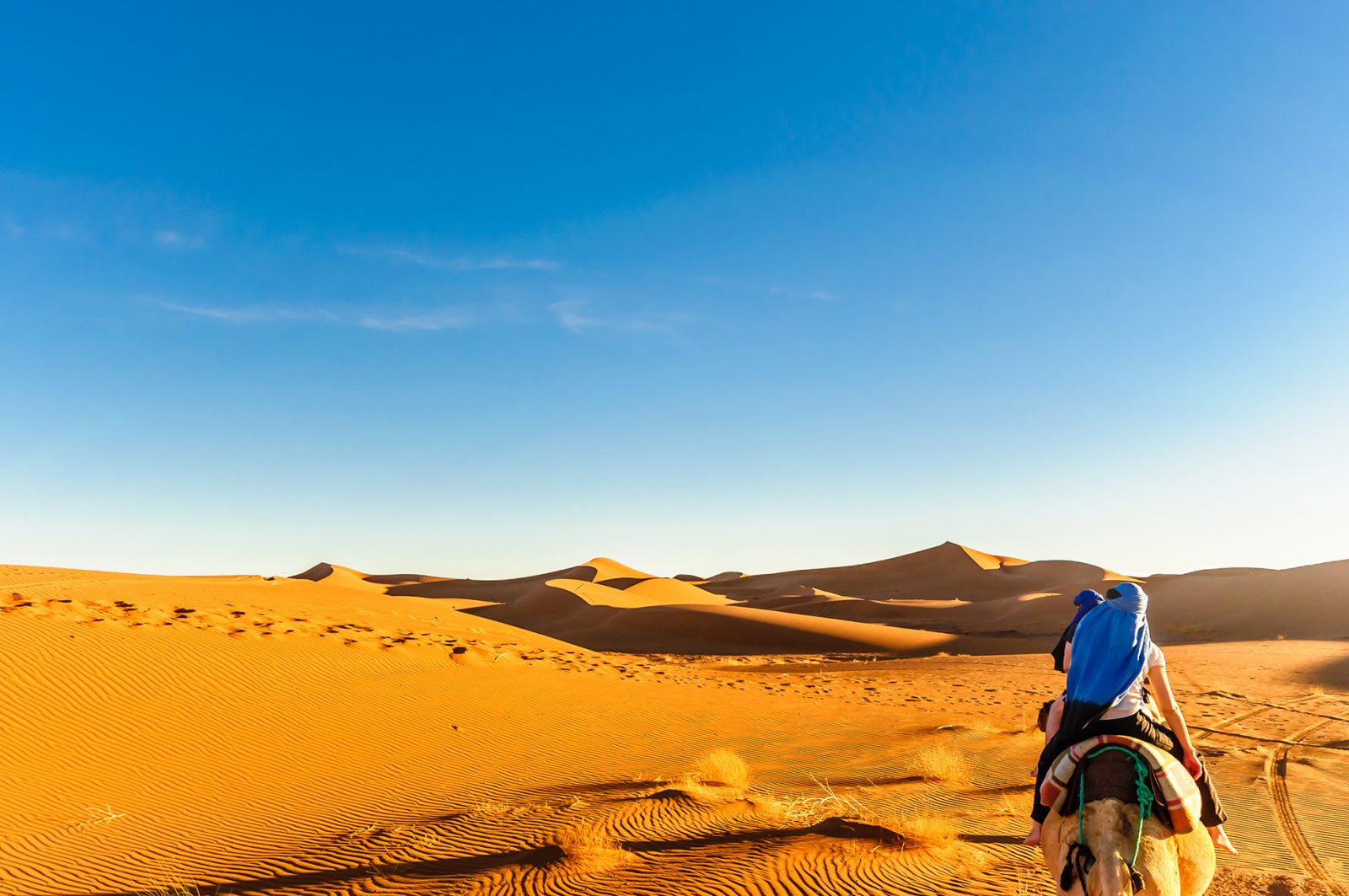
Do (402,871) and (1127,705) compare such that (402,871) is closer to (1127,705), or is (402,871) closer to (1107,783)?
(1107,783)

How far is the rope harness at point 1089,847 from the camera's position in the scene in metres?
3.34

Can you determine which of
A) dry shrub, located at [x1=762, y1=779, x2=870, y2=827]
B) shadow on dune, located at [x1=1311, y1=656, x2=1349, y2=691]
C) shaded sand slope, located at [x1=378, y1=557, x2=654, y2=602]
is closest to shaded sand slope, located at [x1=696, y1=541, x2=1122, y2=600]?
shaded sand slope, located at [x1=378, y1=557, x2=654, y2=602]

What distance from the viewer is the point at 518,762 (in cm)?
1222

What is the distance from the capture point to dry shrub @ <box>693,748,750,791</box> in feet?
33.3

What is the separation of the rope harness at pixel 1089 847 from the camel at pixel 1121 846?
10 millimetres

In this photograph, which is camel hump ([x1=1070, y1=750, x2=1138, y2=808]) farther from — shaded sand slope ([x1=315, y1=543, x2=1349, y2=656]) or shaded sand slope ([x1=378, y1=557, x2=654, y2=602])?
shaded sand slope ([x1=378, y1=557, x2=654, y2=602])

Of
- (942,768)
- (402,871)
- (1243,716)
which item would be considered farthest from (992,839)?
(1243,716)

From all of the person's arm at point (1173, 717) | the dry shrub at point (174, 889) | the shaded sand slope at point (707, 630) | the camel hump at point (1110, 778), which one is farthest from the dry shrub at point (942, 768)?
the shaded sand slope at point (707, 630)

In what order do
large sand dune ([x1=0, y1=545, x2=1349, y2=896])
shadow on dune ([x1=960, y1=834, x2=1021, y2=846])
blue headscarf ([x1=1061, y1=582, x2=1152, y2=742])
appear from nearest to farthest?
blue headscarf ([x1=1061, y1=582, x2=1152, y2=742]), large sand dune ([x1=0, y1=545, x2=1349, y2=896]), shadow on dune ([x1=960, y1=834, x2=1021, y2=846])

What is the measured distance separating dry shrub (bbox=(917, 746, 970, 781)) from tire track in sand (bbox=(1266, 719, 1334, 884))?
3.37 metres

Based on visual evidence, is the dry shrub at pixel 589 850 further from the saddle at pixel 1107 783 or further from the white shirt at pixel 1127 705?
the white shirt at pixel 1127 705

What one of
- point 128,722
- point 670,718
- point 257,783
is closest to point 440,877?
point 257,783

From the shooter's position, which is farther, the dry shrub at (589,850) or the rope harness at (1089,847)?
the dry shrub at (589,850)

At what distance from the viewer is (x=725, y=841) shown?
734 cm
